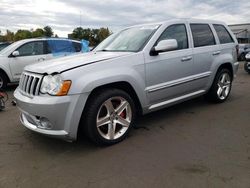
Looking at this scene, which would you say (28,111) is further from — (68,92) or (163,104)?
(163,104)

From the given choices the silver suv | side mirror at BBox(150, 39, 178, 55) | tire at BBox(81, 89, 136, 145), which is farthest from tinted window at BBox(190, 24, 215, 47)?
tire at BBox(81, 89, 136, 145)

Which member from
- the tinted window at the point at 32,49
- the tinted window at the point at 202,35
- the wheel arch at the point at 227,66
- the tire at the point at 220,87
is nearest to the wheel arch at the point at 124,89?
the tinted window at the point at 202,35

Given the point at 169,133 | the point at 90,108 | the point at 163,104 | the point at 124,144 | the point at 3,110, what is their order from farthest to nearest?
the point at 3,110 → the point at 163,104 → the point at 169,133 → the point at 124,144 → the point at 90,108

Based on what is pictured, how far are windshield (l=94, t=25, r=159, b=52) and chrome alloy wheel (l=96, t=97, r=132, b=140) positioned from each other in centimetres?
93

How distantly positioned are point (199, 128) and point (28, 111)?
2.61 m

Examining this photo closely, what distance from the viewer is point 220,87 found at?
589 cm

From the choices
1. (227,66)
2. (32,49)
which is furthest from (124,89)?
(32,49)

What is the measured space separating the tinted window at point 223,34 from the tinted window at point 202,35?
281 mm

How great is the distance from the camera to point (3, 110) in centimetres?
593

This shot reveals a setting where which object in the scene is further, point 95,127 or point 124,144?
point 124,144

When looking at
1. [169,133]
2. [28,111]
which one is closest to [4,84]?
[28,111]

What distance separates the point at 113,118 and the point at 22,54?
19.7 feet

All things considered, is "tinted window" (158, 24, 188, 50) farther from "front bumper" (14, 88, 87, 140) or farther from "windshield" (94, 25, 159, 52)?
"front bumper" (14, 88, 87, 140)

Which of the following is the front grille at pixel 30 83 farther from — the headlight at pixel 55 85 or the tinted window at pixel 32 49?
the tinted window at pixel 32 49
